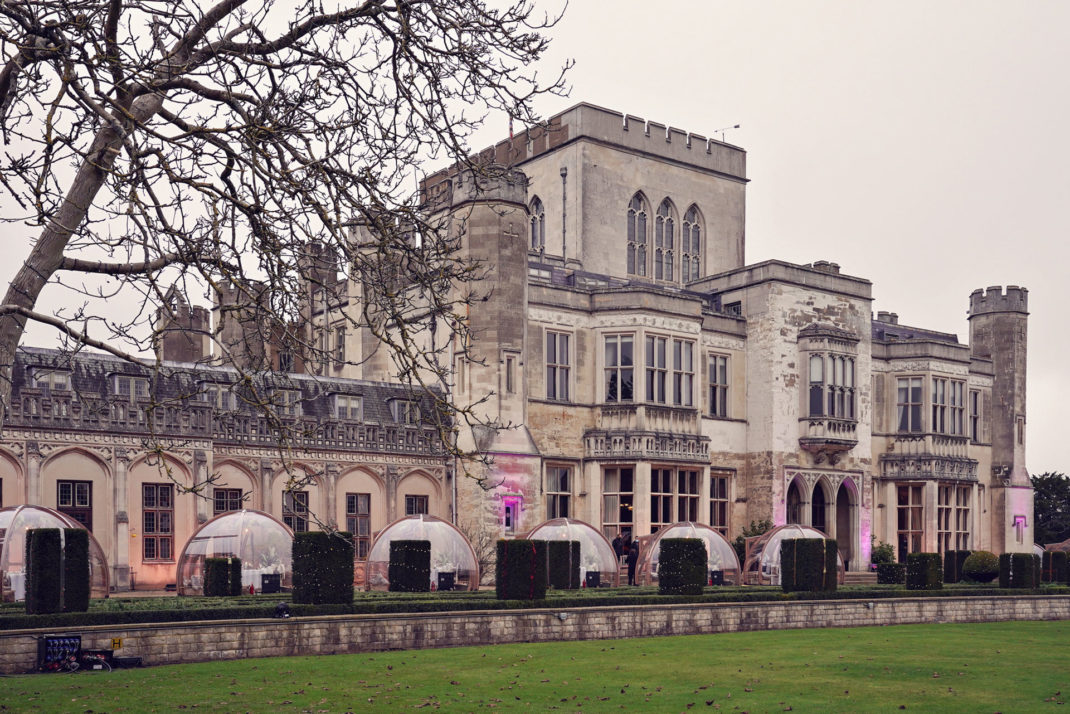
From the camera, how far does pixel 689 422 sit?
3806cm

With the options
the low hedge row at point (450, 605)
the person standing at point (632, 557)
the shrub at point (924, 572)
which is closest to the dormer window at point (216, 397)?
the low hedge row at point (450, 605)

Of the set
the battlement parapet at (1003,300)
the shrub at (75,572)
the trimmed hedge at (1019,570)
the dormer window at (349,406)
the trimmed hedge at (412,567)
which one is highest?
the battlement parapet at (1003,300)

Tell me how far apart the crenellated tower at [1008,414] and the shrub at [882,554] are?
26.4 feet

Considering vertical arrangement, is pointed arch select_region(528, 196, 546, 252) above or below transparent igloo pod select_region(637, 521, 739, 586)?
above

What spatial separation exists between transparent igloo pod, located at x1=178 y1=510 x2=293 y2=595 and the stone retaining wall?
612cm

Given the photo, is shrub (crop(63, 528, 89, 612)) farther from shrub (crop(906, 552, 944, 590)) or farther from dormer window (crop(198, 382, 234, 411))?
shrub (crop(906, 552, 944, 590))

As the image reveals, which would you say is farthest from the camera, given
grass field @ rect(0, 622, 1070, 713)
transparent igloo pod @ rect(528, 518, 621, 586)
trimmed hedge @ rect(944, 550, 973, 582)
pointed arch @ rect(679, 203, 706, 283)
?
pointed arch @ rect(679, 203, 706, 283)

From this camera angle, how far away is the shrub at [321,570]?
21.8 metres

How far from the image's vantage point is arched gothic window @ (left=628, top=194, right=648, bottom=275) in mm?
45906

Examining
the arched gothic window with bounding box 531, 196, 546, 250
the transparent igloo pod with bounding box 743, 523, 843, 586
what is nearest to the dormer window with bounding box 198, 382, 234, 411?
the transparent igloo pod with bounding box 743, 523, 843, 586

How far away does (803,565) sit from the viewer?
28.8 meters

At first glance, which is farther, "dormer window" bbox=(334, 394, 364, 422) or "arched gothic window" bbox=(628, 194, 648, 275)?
"arched gothic window" bbox=(628, 194, 648, 275)

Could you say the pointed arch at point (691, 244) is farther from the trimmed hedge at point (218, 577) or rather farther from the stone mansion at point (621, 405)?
the trimmed hedge at point (218, 577)

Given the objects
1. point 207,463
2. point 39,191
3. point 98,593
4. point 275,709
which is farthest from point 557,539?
point 39,191
